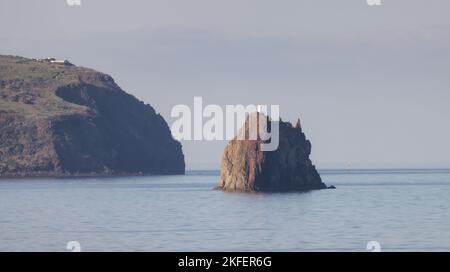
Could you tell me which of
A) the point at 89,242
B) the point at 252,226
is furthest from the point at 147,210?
the point at 89,242

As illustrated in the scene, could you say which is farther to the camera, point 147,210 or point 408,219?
point 147,210

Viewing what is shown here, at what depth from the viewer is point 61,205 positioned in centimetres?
A: 14300

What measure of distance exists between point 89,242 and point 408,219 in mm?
37779

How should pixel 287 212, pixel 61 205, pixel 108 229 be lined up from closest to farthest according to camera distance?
1. pixel 108 229
2. pixel 287 212
3. pixel 61 205

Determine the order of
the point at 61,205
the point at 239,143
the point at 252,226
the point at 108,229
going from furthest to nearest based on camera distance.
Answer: the point at 239,143 → the point at 61,205 → the point at 252,226 → the point at 108,229
